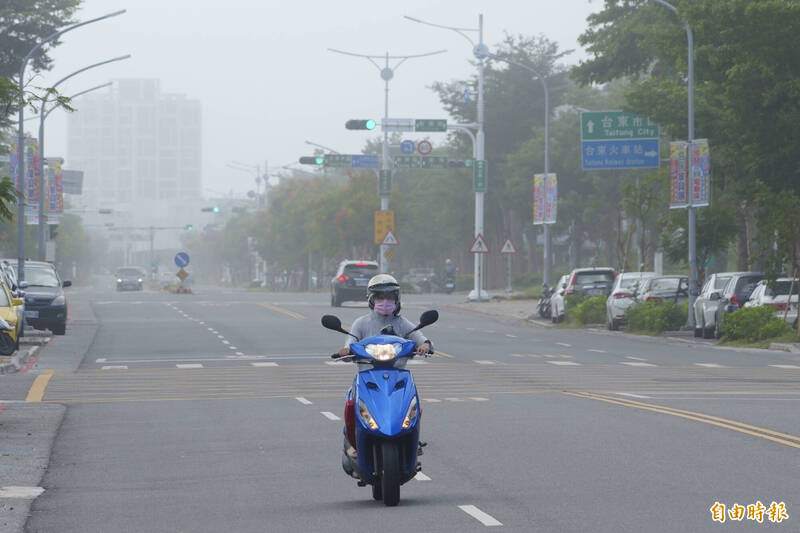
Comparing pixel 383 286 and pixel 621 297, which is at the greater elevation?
pixel 383 286

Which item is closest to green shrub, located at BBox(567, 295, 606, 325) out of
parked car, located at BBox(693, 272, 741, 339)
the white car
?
parked car, located at BBox(693, 272, 741, 339)

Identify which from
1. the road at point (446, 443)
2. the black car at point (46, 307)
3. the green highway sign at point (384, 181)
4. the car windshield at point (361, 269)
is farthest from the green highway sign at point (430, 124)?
the road at point (446, 443)

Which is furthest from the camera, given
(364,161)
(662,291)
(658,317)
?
(364,161)

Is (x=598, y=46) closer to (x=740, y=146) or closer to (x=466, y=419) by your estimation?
(x=740, y=146)

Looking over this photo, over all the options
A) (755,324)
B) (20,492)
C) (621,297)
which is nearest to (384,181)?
(621,297)

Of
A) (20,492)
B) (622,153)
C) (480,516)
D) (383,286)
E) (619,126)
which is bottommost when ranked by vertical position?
(20,492)

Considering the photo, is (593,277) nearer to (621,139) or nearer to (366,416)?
(621,139)

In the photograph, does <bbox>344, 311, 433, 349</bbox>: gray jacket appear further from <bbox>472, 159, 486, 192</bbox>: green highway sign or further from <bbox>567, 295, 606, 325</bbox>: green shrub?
<bbox>472, 159, 486, 192</bbox>: green highway sign

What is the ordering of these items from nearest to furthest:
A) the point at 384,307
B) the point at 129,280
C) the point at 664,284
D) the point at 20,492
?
the point at 384,307 < the point at 20,492 < the point at 664,284 < the point at 129,280

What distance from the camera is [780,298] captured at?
33.6m

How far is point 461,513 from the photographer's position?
988 cm

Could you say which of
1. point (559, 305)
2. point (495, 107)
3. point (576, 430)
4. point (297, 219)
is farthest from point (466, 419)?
point (297, 219)

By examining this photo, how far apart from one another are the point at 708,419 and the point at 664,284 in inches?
1040

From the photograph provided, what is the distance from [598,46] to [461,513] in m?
42.7
